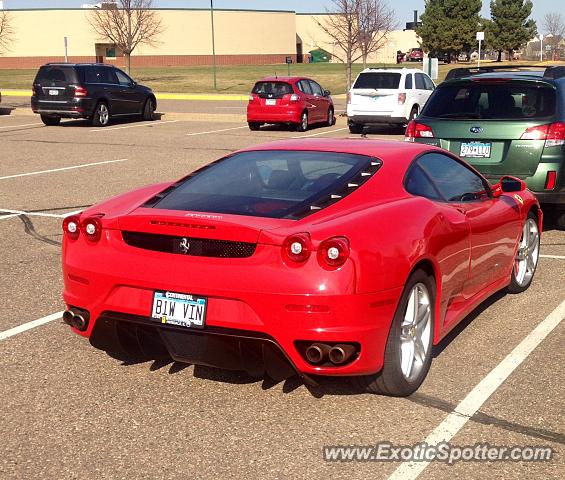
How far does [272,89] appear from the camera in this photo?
934 inches

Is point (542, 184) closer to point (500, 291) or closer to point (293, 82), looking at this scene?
point (500, 291)

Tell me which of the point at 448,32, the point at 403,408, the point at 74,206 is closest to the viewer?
the point at 403,408

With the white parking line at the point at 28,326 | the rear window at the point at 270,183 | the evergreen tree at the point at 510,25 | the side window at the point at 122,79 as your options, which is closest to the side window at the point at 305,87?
the side window at the point at 122,79

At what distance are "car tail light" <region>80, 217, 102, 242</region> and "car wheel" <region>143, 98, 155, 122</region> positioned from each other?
2278cm

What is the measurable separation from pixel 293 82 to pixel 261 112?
1244 millimetres

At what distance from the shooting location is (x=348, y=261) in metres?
4.16

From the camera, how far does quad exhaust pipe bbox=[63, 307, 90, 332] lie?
471 centimetres

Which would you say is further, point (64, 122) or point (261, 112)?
point (64, 122)

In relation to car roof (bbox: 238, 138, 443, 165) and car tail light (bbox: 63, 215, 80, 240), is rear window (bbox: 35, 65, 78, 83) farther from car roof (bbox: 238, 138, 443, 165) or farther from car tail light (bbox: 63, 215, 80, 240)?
car tail light (bbox: 63, 215, 80, 240)

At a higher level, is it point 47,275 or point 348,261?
point 348,261

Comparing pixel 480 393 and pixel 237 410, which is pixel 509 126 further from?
pixel 237 410

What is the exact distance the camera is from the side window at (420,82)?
23663 mm

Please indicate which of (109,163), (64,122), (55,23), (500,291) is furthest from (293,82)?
(55,23)

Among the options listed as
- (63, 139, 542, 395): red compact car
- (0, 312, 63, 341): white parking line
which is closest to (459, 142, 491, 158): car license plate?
(63, 139, 542, 395): red compact car
